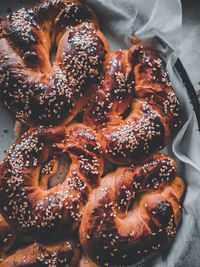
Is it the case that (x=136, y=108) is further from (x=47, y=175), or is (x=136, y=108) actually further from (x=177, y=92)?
(x=47, y=175)

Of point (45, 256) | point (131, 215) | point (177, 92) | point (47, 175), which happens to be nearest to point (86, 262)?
point (45, 256)

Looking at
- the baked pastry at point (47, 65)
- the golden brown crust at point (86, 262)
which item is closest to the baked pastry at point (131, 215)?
the golden brown crust at point (86, 262)

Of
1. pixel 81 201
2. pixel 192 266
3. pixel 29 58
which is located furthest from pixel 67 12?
pixel 192 266

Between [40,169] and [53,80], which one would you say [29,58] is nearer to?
[53,80]

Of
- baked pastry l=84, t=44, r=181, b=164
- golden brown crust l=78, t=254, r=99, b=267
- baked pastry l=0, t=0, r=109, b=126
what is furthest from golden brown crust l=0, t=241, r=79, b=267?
baked pastry l=0, t=0, r=109, b=126

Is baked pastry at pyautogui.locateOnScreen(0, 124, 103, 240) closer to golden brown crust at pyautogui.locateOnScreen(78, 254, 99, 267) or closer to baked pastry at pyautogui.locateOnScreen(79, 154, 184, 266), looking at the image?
baked pastry at pyautogui.locateOnScreen(79, 154, 184, 266)
